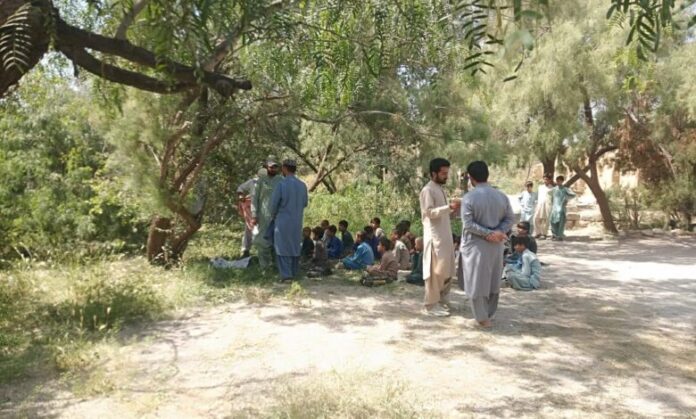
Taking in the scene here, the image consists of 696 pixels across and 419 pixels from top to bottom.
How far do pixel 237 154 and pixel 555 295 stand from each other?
5092 millimetres

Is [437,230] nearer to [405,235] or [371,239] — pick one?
[405,235]

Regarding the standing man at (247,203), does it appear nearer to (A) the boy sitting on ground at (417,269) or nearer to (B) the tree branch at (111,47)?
(A) the boy sitting on ground at (417,269)

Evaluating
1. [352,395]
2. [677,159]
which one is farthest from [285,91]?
[677,159]

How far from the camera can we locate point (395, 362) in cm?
412

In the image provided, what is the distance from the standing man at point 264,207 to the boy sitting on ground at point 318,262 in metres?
0.60

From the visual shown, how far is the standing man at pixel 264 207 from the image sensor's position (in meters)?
7.12

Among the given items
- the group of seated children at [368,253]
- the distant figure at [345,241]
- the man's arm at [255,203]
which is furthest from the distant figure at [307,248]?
the man's arm at [255,203]

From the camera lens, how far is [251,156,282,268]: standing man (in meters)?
7.12

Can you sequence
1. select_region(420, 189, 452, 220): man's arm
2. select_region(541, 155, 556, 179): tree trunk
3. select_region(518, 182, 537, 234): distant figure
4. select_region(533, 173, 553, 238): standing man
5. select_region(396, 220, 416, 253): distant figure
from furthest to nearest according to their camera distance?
select_region(541, 155, 556, 179): tree trunk, select_region(518, 182, 537, 234): distant figure, select_region(533, 173, 553, 238): standing man, select_region(396, 220, 416, 253): distant figure, select_region(420, 189, 452, 220): man's arm

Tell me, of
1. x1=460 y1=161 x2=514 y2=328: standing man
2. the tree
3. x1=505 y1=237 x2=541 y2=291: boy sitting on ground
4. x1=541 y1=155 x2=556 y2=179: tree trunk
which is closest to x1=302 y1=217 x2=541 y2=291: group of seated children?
x1=505 y1=237 x2=541 y2=291: boy sitting on ground

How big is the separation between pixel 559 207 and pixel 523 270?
5.59 m

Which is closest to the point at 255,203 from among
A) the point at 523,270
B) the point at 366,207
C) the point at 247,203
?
the point at 247,203

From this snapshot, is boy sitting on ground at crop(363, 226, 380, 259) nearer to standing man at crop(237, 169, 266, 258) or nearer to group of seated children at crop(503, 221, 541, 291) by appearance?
standing man at crop(237, 169, 266, 258)

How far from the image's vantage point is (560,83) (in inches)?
442
